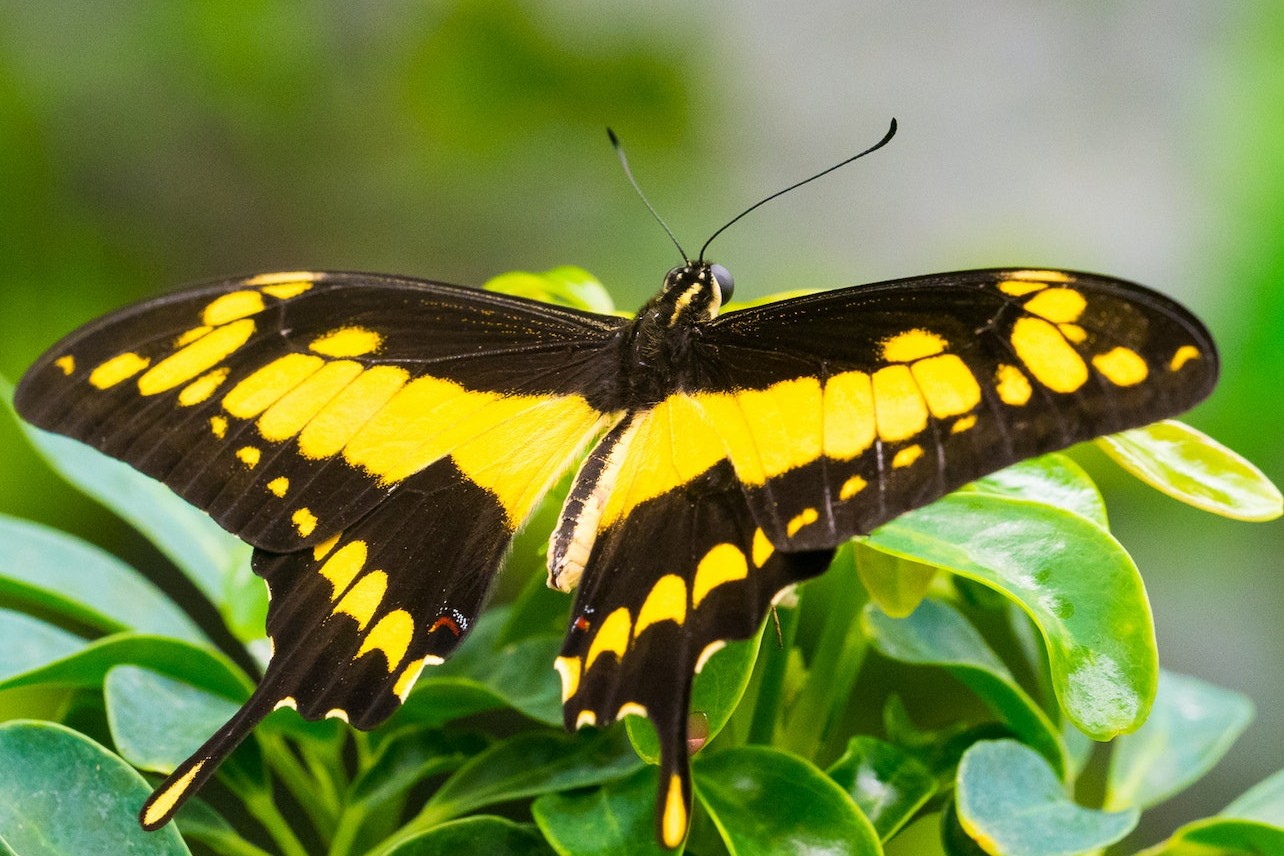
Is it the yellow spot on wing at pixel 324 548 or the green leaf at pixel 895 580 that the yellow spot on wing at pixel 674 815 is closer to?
the green leaf at pixel 895 580

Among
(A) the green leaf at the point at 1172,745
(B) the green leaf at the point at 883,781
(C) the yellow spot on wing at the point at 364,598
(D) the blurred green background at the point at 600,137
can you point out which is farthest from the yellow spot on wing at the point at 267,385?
(D) the blurred green background at the point at 600,137

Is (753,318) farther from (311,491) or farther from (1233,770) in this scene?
(1233,770)

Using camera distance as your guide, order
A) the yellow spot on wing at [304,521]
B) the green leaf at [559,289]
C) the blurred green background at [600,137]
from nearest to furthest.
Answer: the yellow spot on wing at [304,521]
the green leaf at [559,289]
the blurred green background at [600,137]

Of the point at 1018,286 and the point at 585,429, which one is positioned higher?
the point at 1018,286

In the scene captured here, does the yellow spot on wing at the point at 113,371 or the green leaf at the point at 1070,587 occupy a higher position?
the yellow spot on wing at the point at 113,371

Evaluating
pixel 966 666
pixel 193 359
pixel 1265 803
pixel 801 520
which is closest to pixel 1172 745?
pixel 1265 803

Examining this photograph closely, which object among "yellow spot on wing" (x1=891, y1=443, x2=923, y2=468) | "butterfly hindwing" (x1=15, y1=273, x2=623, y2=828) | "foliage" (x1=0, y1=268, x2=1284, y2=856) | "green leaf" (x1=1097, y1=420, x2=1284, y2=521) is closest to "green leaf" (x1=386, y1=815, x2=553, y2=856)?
"foliage" (x1=0, y1=268, x2=1284, y2=856)

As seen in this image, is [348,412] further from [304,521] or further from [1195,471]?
[1195,471]
